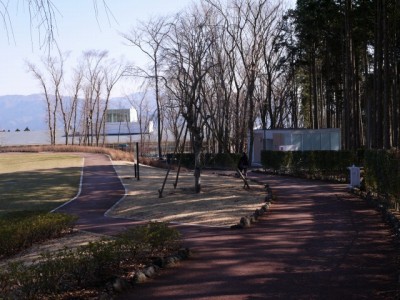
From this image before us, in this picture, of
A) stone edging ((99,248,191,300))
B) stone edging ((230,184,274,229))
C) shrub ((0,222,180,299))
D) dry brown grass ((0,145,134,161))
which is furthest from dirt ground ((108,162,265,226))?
dry brown grass ((0,145,134,161))

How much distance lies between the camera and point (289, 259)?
28.8 feet

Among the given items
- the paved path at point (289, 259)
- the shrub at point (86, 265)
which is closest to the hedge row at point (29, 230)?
the paved path at point (289, 259)

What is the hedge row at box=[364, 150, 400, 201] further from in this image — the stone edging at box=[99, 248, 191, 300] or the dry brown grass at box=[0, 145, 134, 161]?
the dry brown grass at box=[0, 145, 134, 161]

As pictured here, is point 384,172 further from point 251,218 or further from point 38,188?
point 38,188

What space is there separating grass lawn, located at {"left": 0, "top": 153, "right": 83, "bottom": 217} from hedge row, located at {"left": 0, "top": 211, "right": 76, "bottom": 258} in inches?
234

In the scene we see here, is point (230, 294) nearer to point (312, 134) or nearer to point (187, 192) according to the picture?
point (187, 192)

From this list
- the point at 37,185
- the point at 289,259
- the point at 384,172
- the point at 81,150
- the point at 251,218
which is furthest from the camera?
the point at 81,150

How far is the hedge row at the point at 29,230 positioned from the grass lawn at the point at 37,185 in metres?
5.94

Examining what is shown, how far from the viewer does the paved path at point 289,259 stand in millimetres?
6879

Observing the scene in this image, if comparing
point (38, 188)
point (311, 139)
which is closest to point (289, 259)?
point (38, 188)

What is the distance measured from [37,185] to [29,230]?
51.9ft

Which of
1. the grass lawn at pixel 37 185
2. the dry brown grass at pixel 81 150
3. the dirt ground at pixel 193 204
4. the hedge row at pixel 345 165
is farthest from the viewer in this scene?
the dry brown grass at pixel 81 150

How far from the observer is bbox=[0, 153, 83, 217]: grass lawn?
22.1m

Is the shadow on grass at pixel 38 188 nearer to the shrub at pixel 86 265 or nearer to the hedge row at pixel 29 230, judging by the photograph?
the hedge row at pixel 29 230
